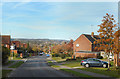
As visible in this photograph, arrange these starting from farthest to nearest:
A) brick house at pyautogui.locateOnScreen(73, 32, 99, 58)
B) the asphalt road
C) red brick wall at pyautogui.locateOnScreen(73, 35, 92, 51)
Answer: red brick wall at pyautogui.locateOnScreen(73, 35, 92, 51) < brick house at pyautogui.locateOnScreen(73, 32, 99, 58) < the asphalt road

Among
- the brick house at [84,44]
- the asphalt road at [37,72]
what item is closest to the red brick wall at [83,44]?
the brick house at [84,44]

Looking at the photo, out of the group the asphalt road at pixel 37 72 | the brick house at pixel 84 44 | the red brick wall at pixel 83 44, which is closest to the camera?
the asphalt road at pixel 37 72

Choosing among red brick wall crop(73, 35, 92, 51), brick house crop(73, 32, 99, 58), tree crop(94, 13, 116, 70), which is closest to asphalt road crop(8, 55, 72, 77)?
tree crop(94, 13, 116, 70)

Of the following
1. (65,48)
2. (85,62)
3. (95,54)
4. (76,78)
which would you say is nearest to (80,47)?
(65,48)

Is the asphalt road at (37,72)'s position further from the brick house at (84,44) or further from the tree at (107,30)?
the brick house at (84,44)

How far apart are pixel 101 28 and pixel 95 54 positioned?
96.4 ft

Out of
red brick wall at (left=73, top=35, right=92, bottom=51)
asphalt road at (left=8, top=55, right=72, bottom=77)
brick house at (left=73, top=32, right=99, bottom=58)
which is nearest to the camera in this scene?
asphalt road at (left=8, top=55, right=72, bottom=77)

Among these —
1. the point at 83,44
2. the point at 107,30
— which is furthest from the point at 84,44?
the point at 107,30

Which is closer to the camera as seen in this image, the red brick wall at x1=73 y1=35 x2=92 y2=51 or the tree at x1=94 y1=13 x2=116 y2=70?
the tree at x1=94 y1=13 x2=116 y2=70

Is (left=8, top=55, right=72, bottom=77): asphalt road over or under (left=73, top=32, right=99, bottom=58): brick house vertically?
under

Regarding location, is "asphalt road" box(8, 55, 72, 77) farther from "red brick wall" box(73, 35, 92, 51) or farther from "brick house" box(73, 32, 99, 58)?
"red brick wall" box(73, 35, 92, 51)

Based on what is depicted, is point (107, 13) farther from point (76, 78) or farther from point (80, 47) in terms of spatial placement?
point (80, 47)

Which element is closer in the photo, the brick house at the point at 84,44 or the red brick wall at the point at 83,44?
the brick house at the point at 84,44

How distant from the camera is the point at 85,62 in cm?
2730
